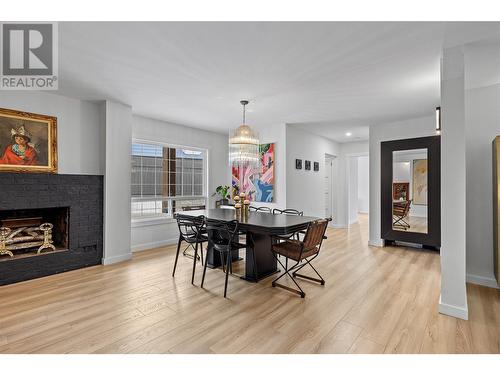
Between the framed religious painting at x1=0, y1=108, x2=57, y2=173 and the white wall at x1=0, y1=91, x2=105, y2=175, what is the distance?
3.5 inches

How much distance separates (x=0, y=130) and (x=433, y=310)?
5.26 metres

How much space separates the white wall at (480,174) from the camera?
3148 millimetres

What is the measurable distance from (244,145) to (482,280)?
3500 millimetres

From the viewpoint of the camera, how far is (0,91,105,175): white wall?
11.2ft

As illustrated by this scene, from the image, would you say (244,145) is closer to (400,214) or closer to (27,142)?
(27,142)

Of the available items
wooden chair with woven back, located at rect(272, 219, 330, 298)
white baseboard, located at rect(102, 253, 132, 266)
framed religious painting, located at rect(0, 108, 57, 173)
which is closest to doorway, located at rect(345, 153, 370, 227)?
wooden chair with woven back, located at rect(272, 219, 330, 298)

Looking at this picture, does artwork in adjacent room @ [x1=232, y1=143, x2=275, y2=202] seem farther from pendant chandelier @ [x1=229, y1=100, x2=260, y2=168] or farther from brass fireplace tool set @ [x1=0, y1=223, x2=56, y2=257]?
brass fireplace tool set @ [x1=0, y1=223, x2=56, y2=257]

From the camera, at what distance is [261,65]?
2.64m

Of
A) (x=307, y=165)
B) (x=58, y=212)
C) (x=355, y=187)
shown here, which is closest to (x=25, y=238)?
(x=58, y=212)

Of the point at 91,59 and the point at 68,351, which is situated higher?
the point at 91,59

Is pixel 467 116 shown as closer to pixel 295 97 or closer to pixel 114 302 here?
pixel 295 97
